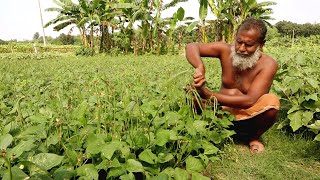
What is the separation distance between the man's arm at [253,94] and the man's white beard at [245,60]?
0.11 meters

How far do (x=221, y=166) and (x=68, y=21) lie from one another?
58.5 ft

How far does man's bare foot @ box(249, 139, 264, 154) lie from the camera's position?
2746 mm

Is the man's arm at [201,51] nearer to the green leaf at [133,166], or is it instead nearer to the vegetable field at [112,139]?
the vegetable field at [112,139]

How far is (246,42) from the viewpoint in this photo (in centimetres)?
252

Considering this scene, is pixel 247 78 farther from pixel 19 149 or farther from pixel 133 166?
pixel 19 149

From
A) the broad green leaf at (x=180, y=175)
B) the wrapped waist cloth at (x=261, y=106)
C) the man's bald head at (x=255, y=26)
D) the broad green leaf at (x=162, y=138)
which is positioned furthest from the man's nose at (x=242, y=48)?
the broad green leaf at (x=180, y=175)

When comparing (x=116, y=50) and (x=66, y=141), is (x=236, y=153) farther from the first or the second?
(x=116, y=50)

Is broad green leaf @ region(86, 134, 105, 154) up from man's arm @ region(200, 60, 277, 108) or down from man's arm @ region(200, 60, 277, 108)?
down

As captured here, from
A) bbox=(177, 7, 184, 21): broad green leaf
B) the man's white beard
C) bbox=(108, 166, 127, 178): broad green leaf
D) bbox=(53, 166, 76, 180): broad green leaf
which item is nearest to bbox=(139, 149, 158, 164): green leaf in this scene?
bbox=(108, 166, 127, 178): broad green leaf

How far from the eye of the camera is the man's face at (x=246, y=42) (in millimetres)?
2480

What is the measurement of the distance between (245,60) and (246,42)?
17 centimetres

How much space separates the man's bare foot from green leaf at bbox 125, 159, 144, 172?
145 centimetres

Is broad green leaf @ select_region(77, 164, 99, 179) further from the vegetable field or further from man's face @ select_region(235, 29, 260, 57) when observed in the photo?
man's face @ select_region(235, 29, 260, 57)

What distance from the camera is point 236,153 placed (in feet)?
8.92
